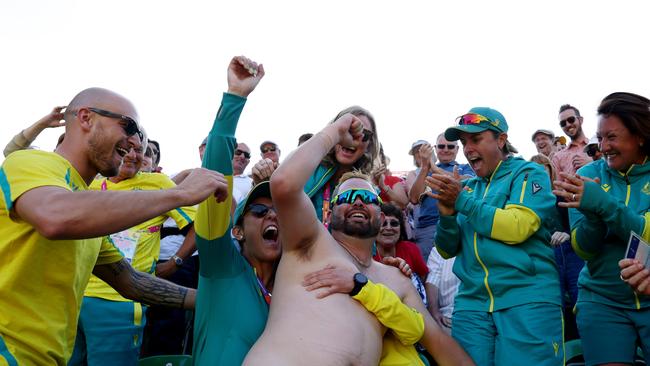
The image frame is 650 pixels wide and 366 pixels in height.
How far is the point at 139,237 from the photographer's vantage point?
16.8 feet

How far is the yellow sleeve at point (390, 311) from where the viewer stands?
333cm

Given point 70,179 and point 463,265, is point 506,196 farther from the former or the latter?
point 70,179

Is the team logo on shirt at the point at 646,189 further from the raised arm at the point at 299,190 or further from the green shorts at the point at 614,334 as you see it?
the raised arm at the point at 299,190

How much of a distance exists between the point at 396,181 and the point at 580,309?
9.39ft

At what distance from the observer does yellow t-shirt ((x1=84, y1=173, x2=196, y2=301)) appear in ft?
15.4

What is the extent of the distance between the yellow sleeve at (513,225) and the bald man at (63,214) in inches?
82.4

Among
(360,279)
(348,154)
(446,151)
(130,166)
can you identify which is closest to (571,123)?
(446,151)

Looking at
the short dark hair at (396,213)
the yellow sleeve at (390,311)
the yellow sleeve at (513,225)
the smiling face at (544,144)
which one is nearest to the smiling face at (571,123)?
the smiling face at (544,144)

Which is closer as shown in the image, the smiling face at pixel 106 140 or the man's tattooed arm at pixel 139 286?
the smiling face at pixel 106 140

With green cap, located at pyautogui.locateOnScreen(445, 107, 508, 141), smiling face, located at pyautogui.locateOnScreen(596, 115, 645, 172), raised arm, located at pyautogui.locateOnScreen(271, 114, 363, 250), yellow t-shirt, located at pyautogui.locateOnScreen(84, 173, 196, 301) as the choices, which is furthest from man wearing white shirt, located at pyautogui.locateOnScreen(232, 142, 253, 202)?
smiling face, located at pyautogui.locateOnScreen(596, 115, 645, 172)

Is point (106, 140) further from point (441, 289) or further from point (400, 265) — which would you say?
point (441, 289)

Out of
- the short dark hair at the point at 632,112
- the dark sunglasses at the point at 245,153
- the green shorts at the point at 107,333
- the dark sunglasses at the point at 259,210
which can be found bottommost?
the green shorts at the point at 107,333

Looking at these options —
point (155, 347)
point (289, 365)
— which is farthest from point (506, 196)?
point (155, 347)

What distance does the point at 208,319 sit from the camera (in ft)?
10.9
